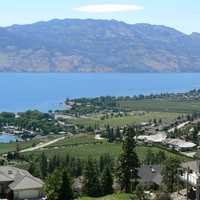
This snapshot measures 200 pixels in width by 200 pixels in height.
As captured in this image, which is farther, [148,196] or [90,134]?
[90,134]

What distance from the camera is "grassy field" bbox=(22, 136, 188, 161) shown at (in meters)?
75.0

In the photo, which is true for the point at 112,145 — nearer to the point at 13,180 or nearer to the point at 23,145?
the point at 23,145

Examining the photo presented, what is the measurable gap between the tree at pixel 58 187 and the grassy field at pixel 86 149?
35756mm

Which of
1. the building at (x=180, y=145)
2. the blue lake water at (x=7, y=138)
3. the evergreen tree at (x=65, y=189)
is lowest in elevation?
the blue lake water at (x=7, y=138)

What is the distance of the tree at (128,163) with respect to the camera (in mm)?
36719

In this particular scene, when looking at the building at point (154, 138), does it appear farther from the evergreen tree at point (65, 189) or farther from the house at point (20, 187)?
the evergreen tree at point (65, 189)

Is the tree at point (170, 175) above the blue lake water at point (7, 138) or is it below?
above

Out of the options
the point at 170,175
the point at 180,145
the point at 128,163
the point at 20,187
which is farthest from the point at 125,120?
the point at 170,175

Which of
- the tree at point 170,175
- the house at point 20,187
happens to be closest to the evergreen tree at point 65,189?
the house at point 20,187

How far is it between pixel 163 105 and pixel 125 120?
42367 millimetres

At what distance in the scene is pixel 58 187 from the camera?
34.2 metres

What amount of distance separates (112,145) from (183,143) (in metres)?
9.97

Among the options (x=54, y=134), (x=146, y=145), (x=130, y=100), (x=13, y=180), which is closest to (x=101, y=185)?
(x=13, y=180)

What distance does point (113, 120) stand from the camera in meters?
132
